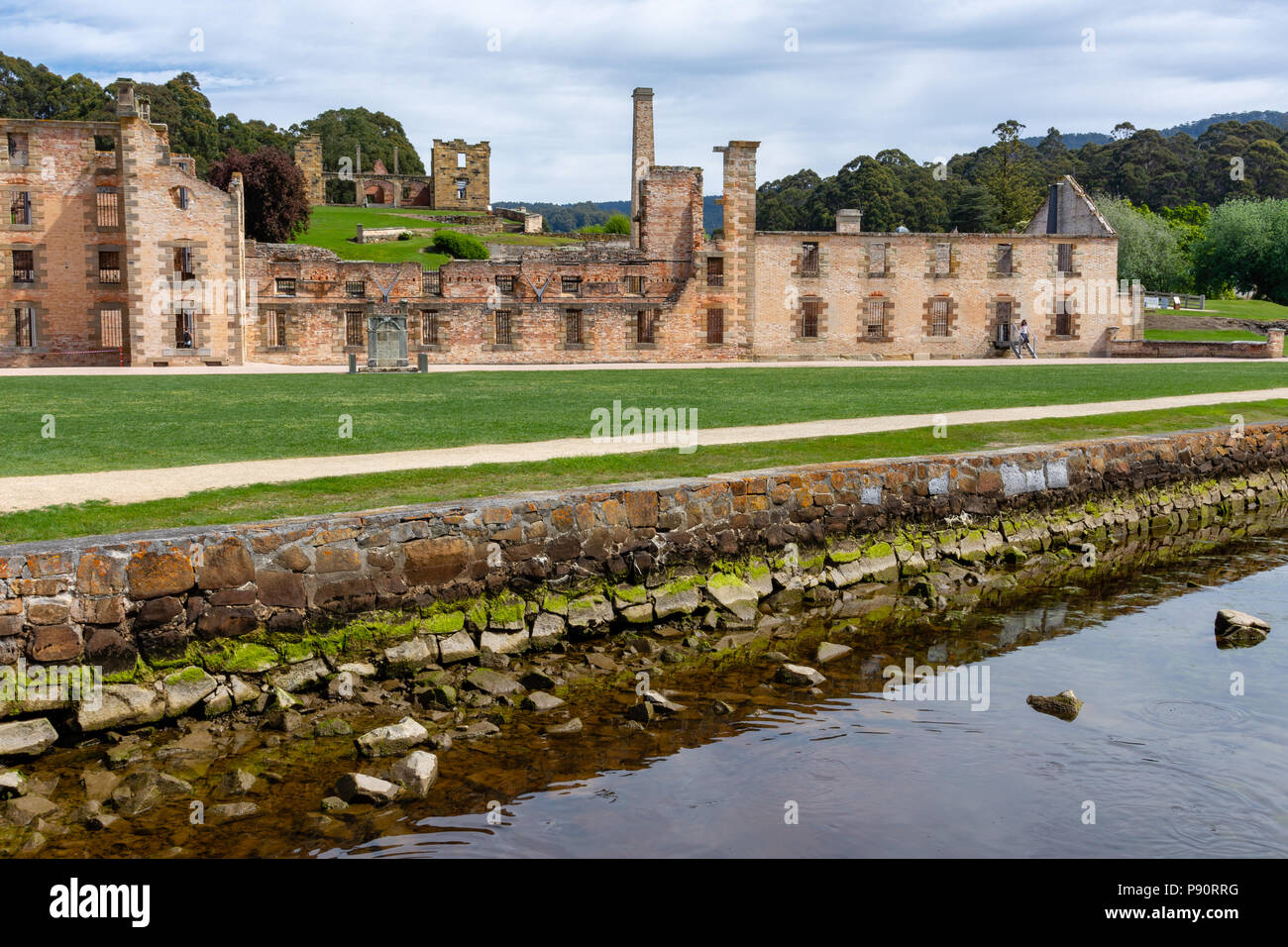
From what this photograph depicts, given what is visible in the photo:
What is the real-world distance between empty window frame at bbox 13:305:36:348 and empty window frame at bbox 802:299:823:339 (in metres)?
31.0

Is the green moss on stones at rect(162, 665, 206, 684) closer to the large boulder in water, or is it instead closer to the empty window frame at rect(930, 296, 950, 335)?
the large boulder in water

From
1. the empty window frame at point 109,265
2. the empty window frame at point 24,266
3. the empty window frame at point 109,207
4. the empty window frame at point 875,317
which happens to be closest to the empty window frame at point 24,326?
the empty window frame at point 24,266

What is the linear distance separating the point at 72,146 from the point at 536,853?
45.8 meters

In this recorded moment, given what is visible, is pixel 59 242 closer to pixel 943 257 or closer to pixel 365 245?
pixel 365 245

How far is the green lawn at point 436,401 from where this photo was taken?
15227mm

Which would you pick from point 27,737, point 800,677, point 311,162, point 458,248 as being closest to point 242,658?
point 27,737

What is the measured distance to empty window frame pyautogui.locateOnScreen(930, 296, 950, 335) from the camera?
52.0m

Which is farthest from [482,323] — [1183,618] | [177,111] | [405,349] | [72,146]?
[177,111]

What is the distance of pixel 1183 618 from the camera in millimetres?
12469

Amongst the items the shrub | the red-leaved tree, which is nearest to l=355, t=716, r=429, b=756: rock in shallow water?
the shrub

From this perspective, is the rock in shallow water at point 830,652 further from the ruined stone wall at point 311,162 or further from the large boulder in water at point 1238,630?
the ruined stone wall at point 311,162
